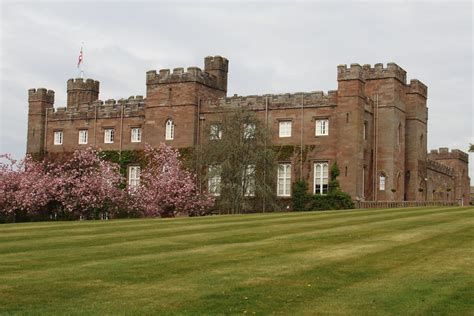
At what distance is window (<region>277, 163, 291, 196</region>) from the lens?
48.1 metres

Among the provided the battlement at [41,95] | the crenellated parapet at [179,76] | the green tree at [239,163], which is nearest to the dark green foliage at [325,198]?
the green tree at [239,163]

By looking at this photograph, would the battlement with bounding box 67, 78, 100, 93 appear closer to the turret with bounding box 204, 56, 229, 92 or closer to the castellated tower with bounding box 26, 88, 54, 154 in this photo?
the castellated tower with bounding box 26, 88, 54, 154

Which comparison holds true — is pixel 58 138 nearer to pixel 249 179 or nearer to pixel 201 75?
pixel 201 75

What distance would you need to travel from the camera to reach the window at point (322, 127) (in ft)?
155

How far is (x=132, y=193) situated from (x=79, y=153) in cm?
626

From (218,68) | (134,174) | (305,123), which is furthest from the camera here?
(218,68)

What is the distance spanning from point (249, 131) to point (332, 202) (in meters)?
7.17

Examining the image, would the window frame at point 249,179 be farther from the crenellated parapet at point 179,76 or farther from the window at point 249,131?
the crenellated parapet at point 179,76

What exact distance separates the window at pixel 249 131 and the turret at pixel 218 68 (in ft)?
28.1

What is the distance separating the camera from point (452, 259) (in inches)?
607

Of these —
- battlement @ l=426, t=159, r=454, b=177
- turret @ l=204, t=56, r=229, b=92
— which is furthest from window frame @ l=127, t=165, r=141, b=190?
battlement @ l=426, t=159, r=454, b=177

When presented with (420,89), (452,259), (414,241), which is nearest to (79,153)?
(420,89)

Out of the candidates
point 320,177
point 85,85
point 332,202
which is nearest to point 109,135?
point 85,85

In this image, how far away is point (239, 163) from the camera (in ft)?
147
